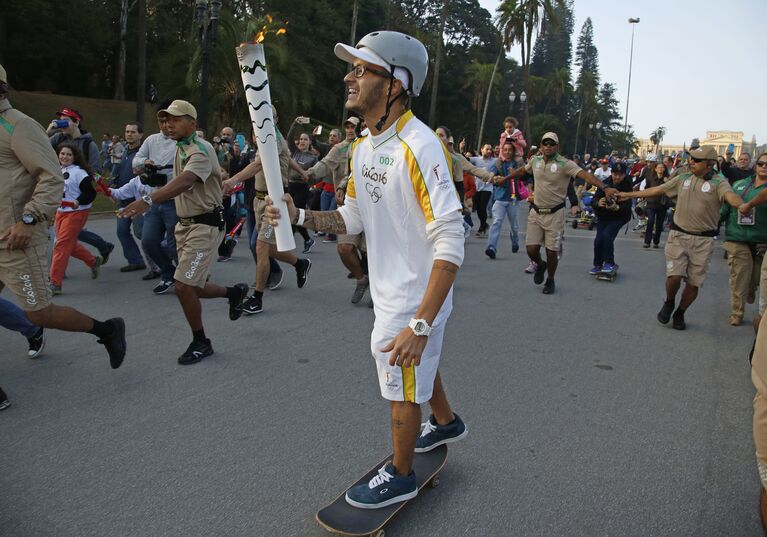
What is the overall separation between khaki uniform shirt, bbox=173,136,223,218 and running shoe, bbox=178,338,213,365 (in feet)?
3.56

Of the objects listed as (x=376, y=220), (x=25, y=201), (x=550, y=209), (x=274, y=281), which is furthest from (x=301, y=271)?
(x=376, y=220)

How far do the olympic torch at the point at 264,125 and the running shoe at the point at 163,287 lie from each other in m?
5.16

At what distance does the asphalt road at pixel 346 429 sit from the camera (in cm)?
295

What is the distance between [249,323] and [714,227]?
16.6 ft

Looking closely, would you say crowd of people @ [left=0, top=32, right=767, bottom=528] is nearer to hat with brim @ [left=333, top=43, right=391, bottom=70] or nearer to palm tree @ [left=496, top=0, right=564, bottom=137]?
hat with brim @ [left=333, top=43, right=391, bottom=70]

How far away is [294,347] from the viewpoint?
5.46m

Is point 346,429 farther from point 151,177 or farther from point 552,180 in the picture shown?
point 552,180

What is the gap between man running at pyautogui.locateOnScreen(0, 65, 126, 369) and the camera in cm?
389

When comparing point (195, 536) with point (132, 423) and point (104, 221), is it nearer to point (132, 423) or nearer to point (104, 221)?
point (132, 423)

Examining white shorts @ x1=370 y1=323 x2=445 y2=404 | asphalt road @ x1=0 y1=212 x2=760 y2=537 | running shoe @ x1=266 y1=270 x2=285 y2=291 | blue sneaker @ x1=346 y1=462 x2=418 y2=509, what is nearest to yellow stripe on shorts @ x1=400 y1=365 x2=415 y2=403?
white shorts @ x1=370 y1=323 x2=445 y2=404

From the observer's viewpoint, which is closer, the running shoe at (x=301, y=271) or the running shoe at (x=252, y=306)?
the running shoe at (x=252, y=306)

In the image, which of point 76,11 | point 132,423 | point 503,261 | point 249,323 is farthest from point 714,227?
point 76,11

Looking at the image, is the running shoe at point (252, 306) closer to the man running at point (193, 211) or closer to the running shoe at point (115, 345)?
the man running at point (193, 211)

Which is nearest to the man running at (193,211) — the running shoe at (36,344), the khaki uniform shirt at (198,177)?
the khaki uniform shirt at (198,177)
